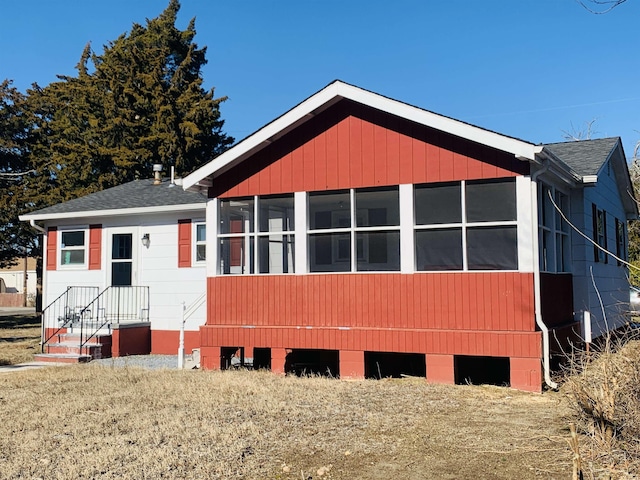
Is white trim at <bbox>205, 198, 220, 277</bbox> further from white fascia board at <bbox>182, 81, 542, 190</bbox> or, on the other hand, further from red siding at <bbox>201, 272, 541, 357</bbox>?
white fascia board at <bbox>182, 81, 542, 190</bbox>

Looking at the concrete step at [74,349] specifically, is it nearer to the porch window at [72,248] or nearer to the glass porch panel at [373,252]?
the porch window at [72,248]

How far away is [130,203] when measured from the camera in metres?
15.4

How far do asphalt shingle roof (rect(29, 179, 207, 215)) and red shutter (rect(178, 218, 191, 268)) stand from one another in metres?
0.54

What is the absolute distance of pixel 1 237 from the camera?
29.6 m

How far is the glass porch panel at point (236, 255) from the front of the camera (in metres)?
11.8

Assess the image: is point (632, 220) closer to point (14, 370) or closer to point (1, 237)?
point (14, 370)

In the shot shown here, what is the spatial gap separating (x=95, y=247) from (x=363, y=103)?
8.57 m

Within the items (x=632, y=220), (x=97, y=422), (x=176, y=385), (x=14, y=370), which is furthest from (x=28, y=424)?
(x=632, y=220)

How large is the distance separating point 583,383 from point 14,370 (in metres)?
10.6

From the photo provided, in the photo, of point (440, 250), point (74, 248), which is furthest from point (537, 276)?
point (74, 248)

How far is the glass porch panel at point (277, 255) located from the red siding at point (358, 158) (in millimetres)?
2384

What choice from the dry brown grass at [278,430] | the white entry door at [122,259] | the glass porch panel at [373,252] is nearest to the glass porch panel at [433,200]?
the glass porch panel at [373,252]

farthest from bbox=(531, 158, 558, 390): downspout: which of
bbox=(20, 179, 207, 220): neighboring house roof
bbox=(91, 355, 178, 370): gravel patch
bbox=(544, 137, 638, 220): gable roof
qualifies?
bbox=(20, 179, 207, 220): neighboring house roof

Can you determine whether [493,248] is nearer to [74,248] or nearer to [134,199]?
[134,199]
